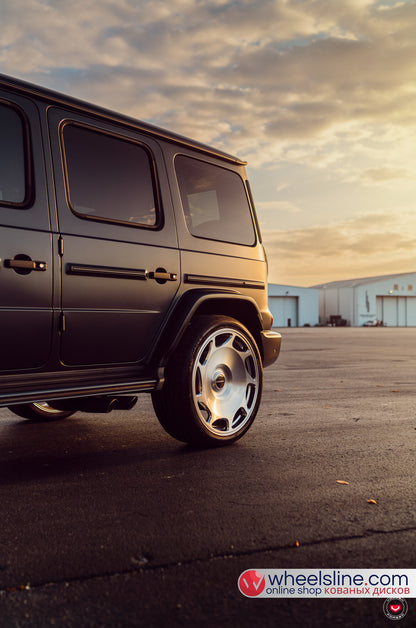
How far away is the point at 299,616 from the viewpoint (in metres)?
1.86

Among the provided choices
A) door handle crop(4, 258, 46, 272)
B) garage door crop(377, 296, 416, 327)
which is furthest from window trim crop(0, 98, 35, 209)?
garage door crop(377, 296, 416, 327)

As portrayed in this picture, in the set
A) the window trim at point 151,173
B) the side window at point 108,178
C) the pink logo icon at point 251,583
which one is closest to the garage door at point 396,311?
the window trim at point 151,173

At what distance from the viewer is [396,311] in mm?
72375

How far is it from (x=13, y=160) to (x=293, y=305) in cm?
6779

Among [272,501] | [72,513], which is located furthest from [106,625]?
[272,501]

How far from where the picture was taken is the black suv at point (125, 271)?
129 inches

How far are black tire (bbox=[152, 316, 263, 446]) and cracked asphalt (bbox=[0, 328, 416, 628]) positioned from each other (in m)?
0.17

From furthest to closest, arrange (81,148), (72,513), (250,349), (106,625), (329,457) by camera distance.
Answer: (250,349) → (329,457) → (81,148) → (72,513) → (106,625)

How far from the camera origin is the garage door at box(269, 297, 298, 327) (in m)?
68.2

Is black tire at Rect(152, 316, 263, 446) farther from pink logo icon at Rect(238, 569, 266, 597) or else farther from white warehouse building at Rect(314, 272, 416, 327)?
white warehouse building at Rect(314, 272, 416, 327)

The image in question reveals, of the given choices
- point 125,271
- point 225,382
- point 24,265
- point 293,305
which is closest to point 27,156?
point 24,265

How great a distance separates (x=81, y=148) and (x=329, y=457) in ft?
8.28

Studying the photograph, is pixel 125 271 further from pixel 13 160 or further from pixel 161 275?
pixel 13 160

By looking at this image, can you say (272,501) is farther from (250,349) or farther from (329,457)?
(250,349)
